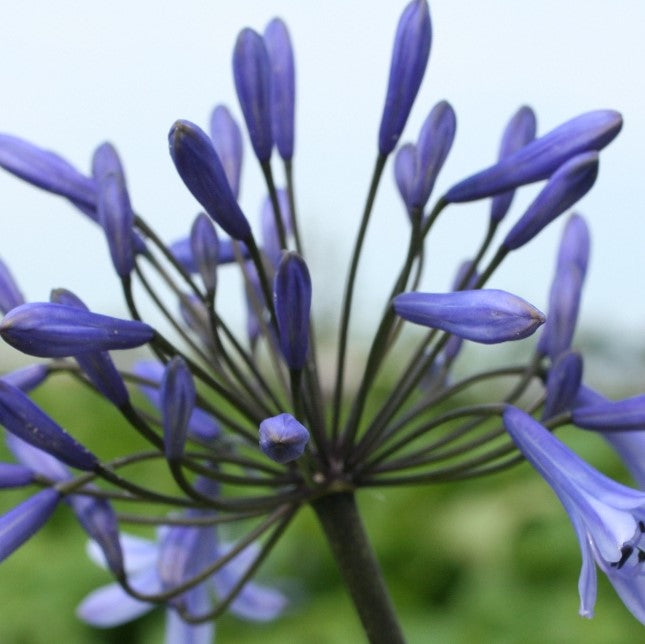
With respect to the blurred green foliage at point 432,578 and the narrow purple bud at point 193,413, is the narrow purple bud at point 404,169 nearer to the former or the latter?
the narrow purple bud at point 193,413

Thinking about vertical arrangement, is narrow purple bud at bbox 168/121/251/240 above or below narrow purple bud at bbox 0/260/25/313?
above

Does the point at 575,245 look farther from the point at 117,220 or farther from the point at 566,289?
the point at 117,220

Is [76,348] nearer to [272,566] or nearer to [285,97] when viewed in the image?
[285,97]

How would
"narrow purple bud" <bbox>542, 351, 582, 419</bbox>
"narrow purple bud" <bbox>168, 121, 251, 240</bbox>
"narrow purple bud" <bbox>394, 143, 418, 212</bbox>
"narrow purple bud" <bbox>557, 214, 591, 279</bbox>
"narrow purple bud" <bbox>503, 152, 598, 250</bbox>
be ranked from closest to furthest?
"narrow purple bud" <bbox>168, 121, 251, 240</bbox> < "narrow purple bud" <bbox>503, 152, 598, 250</bbox> < "narrow purple bud" <bbox>542, 351, 582, 419</bbox> < "narrow purple bud" <bbox>557, 214, 591, 279</bbox> < "narrow purple bud" <bbox>394, 143, 418, 212</bbox>

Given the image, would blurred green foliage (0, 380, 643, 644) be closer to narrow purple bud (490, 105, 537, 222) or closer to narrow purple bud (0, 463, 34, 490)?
narrow purple bud (490, 105, 537, 222)

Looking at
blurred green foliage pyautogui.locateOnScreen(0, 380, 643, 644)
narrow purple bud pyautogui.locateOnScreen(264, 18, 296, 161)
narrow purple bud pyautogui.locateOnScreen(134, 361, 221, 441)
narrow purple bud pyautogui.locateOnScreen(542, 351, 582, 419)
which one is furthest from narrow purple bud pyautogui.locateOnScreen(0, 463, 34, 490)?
blurred green foliage pyautogui.locateOnScreen(0, 380, 643, 644)

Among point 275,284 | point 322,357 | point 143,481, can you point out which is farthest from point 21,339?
point 322,357
